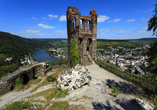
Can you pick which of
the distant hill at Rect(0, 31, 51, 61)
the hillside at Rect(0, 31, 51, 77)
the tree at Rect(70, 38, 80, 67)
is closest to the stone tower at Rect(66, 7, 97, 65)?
the tree at Rect(70, 38, 80, 67)

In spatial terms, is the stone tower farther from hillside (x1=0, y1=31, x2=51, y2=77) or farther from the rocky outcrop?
hillside (x1=0, y1=31, x2=51, y2=77)

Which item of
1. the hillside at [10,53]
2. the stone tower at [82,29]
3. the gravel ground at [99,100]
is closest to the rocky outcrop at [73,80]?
the gravel ground at [99,100]

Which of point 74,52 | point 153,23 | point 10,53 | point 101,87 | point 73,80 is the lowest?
point 10,53

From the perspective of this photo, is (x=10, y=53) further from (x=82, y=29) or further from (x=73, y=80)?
(x=73, y=80)

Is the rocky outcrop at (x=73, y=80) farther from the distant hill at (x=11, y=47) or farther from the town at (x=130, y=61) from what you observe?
the distant hill at (x=11, y=47)

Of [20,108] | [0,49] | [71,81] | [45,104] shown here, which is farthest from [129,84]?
[0,49]

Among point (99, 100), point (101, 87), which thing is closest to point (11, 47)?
point (101, 87)

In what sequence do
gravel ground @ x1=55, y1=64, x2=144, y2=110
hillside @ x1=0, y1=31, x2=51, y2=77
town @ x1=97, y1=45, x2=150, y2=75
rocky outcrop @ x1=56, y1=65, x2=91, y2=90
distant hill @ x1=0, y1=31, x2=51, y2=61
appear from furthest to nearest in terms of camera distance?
distant hill @ x1=0, y1=31, x2=51, y2=61
hillside @ x1=0, y1=31, x2=51, y2=77
town @ x1=97, y1=45, x2=150, y2=75
rocky outcrop @ x1=56, y1=65, x2=91, y2=90
gravel ground @ x1=55, y1=64, x2=144, y2=110

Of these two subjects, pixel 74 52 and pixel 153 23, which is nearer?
pixel 153 23

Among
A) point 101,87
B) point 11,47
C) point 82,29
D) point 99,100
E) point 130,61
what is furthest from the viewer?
point 11,47
